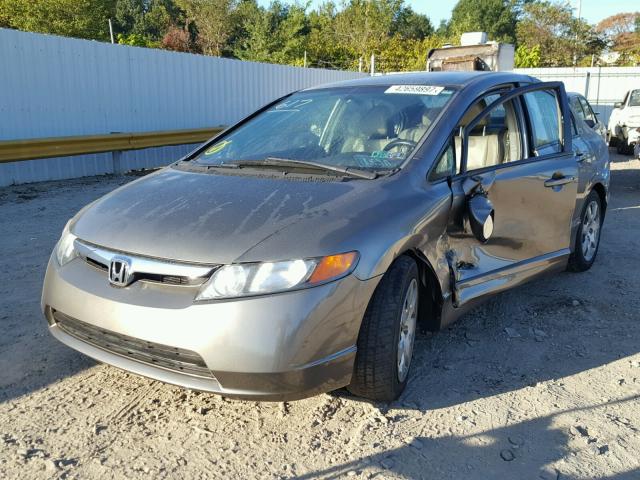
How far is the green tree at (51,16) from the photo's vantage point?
3922cm

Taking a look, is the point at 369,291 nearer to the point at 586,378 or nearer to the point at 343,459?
the point at 343,459

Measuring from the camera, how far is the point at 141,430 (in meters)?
2.66

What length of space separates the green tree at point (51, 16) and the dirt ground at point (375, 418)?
41.9 metres

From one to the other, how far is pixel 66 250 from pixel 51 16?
143ft

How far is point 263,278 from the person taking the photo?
240 cm

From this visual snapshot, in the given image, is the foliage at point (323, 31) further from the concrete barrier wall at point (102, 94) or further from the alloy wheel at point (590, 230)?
the alloy wheel at point (590, 230)

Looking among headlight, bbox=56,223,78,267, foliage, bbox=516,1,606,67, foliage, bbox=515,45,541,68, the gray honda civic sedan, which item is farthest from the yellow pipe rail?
foliage, bbox=516,1,606,67

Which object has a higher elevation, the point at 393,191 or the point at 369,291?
the point at 393,191

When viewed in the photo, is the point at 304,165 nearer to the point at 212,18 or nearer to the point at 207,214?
the point at 207,214

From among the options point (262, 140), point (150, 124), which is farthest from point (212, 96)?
point (262, 140)

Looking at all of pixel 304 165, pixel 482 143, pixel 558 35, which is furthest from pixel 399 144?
pixel 558 35

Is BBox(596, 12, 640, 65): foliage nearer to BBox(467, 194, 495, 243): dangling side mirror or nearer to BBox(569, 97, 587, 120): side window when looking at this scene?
BBox(569, 97, 587, 120): side window

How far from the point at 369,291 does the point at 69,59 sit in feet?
29.6

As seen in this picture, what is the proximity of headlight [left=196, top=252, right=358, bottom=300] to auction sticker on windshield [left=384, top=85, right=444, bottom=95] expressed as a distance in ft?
5.72
